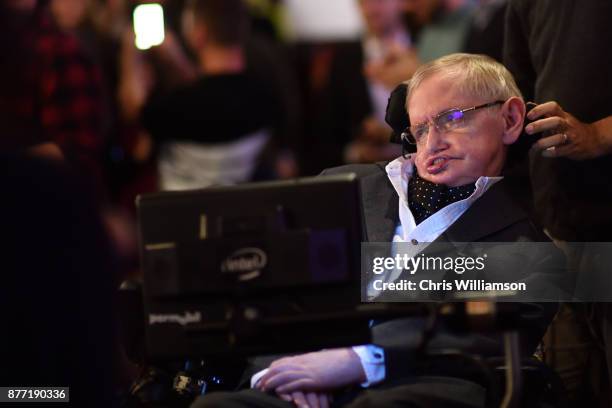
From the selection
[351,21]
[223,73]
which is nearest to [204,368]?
[223,73]

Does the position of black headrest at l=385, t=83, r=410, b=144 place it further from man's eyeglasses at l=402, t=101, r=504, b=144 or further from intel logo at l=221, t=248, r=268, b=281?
intel logo at l=221, t=248, r=268, b=281

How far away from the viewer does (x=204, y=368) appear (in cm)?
260

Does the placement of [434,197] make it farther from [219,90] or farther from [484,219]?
[219,90]

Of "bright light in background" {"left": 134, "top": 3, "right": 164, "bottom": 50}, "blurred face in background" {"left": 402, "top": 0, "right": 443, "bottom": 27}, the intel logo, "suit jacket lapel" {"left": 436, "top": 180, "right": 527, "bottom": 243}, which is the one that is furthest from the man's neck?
the intel logo

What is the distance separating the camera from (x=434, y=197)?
2.67 meters

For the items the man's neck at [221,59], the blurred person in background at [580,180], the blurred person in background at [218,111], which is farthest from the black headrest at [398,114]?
the man's neck at [221,59]

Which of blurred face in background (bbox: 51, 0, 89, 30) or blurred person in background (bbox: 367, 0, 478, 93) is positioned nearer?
blurred person in background (bbox: 367, 0, 478, 93)

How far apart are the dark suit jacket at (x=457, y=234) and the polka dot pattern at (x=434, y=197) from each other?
0.05 m

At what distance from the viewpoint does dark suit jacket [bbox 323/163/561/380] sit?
2453mm

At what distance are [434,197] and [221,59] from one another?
2.45 metres

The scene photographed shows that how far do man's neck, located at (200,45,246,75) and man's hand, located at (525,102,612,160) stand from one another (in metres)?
2.28

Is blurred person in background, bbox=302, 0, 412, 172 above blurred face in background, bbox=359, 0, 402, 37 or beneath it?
beneath

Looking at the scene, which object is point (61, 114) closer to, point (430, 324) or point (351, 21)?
point (430, 324)

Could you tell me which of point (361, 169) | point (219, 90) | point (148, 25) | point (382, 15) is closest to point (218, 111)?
point (219, 90)
